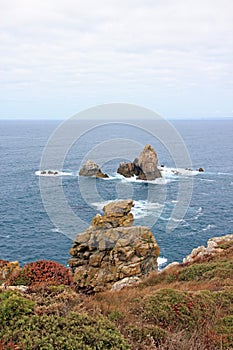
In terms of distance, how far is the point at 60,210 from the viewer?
59594 mm

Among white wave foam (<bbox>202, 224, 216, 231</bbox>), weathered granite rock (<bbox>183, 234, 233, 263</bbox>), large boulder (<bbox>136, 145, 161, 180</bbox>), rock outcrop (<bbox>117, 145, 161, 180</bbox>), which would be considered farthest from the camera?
rock outcrop (<bbox>117, 145, 161, 180</bbox>)

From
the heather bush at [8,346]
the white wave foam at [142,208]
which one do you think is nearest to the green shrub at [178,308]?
the heather bush at [8,346]

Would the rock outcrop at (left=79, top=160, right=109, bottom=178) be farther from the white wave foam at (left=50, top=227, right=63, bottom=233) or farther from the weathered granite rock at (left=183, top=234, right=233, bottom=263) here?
the weathered granite rock at (left=183, top=234, right=233, bottom=263)

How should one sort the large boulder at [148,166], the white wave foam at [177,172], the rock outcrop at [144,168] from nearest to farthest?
the large boulder at [148,166], the rock outcrop at [144,168], the white wave foam at [177,172]

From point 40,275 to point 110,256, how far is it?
12417 millimetres

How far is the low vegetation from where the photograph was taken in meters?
7.58

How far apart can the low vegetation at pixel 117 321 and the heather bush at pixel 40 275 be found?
13.5ft

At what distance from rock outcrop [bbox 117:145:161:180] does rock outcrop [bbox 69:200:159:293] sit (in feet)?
183

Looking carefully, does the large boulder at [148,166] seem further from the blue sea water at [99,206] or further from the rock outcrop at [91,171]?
the rock outcrop at [91,171]

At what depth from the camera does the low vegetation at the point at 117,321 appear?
7.58 m

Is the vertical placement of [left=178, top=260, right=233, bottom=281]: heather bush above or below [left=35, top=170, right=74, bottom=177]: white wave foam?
below

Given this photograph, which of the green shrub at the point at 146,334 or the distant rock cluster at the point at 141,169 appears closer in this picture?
the green shrub at the point at 146,334

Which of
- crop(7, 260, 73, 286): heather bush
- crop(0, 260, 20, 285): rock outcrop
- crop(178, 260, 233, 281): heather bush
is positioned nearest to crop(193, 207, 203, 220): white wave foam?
crop(178, 260, 233, 281): heather bush

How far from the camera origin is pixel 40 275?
16547mm
